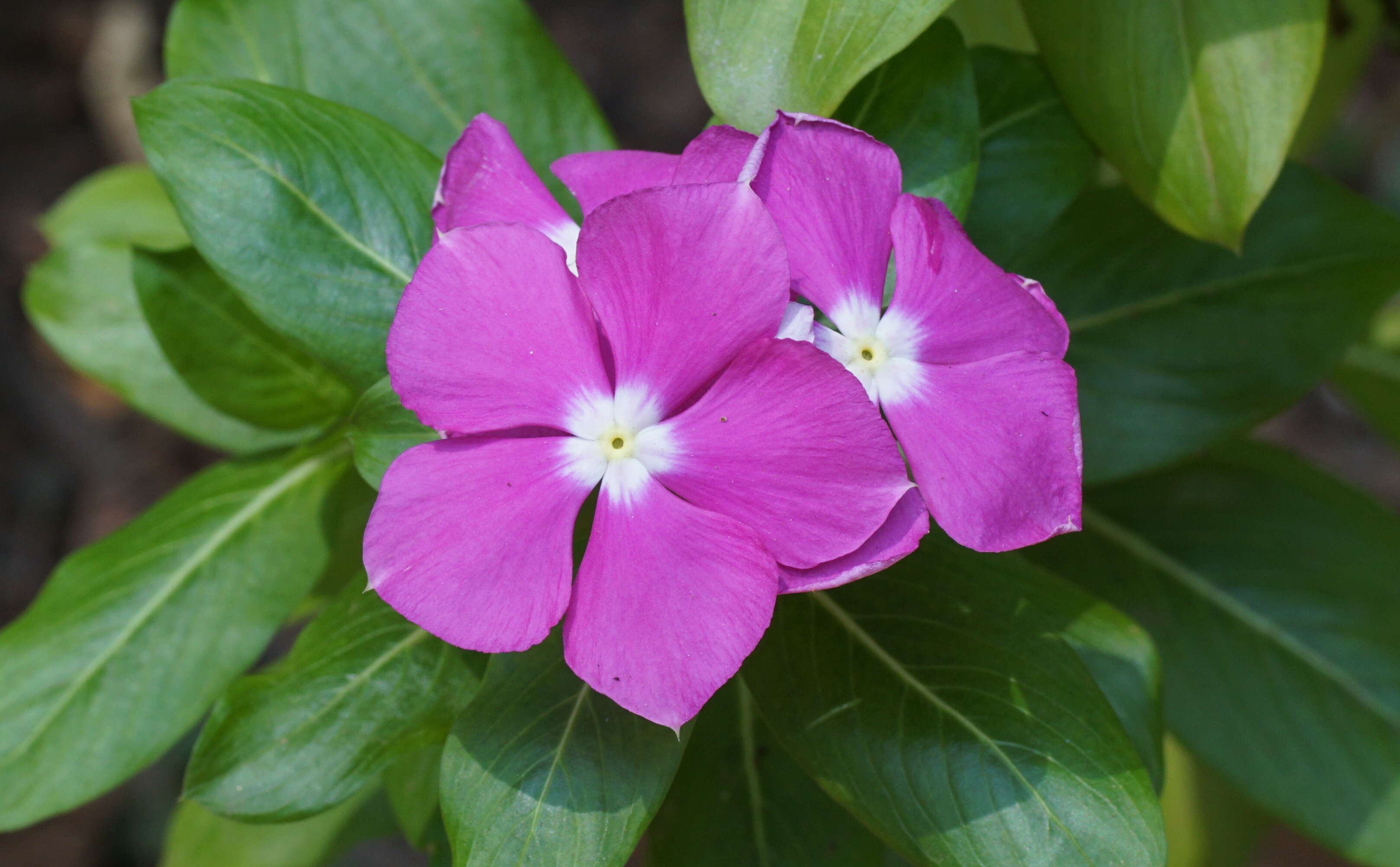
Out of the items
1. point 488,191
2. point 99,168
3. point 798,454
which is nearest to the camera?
point 798,454

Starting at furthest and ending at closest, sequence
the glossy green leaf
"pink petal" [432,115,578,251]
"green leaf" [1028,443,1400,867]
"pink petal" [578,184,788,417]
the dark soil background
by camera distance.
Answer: the dark soil background → "green leaf" [1028,443,1400,867] → the glossy green leaf → "pink petal" [432,115,578,251] → "pink petal" [578,184,788,417]

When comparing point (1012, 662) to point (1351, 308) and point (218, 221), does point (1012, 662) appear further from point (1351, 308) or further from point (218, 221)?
point (218, 221)

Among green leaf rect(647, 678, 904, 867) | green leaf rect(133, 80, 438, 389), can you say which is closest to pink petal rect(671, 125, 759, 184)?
green leaf rect(133, 80, 438, 389)

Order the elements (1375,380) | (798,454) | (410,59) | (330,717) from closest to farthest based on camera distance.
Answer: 1. (798,454)
2. (330,717)
3. (410,59)
4. (1375,380)

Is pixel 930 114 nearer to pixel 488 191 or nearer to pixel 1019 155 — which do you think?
pixel 1019 155

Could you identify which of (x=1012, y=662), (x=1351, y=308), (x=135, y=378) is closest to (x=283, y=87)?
(x=135, y=378)

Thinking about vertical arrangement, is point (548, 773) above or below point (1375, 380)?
above

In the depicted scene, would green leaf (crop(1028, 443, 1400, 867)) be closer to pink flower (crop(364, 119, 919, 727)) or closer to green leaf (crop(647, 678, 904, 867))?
green leaf (crop(647, 678, 904, 867))

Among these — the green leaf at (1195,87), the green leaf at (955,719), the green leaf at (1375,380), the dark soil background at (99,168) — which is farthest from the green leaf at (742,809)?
the dark soil background at (99,168)

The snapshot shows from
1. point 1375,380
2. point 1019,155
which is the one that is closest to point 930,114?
point 1019,155
